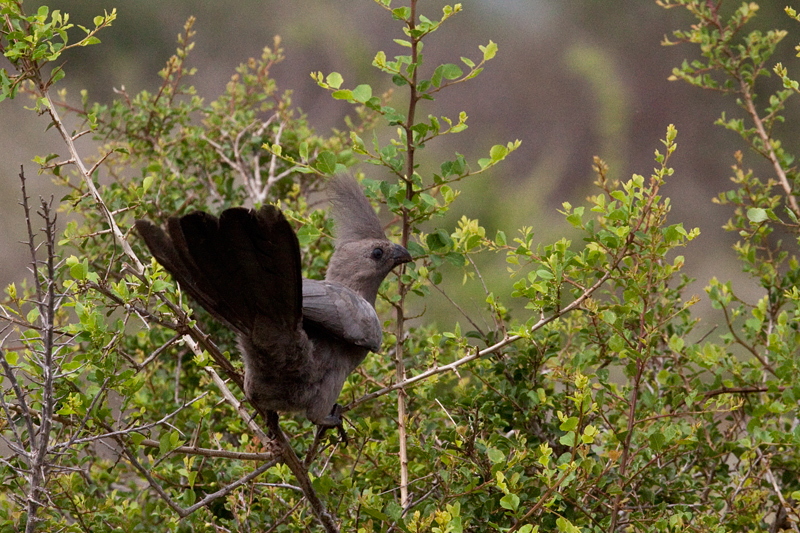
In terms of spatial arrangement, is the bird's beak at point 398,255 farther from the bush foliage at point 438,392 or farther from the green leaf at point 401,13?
the green leaf at point 401,13

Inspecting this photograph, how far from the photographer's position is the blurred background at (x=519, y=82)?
245 inches

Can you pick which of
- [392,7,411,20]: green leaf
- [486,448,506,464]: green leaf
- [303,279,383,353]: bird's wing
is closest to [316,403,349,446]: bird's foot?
[303,279,383,353]: bird's wing

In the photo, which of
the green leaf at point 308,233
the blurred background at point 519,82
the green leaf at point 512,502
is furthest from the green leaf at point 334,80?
the blurred background at point 519,82

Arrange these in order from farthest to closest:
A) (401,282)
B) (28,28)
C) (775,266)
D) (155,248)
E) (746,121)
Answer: (746,121), (775,266), (401,282), (28,28), (155,248)

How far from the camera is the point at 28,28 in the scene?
1.77 metres

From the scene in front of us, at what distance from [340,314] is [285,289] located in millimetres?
380

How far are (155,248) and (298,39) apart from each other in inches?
222

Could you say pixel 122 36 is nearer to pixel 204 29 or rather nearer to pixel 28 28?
pixel 204 29

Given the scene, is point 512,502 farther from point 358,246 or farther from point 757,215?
point 358,246

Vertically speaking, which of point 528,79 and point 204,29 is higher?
point 204,29

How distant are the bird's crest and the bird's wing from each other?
390 mm

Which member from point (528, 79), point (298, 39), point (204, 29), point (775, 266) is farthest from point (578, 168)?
point (775, 266)

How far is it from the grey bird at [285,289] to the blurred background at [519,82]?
3416 mm

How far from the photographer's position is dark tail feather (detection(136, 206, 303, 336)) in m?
1.63
